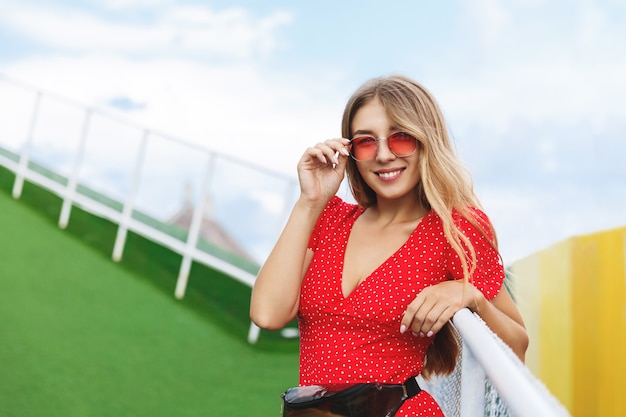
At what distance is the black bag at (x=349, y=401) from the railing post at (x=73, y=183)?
6888mm

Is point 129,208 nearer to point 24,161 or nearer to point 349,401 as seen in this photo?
point 24,161

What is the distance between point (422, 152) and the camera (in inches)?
75.5

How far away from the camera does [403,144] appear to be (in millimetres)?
1908

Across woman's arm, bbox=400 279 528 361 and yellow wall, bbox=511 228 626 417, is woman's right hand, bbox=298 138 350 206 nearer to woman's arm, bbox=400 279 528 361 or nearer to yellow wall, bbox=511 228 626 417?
woman's arm, bbox=400 279 528 361

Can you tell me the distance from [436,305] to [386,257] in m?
0.27

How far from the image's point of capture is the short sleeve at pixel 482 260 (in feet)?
5.86

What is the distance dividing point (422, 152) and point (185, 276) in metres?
5.42

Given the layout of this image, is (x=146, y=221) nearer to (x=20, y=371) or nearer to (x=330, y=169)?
(x=20, y=371)

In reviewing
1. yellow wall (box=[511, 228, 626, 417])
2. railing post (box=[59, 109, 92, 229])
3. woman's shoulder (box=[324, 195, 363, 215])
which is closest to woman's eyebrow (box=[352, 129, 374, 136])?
woman's shoulder (box=[324, 195, 363, 215])

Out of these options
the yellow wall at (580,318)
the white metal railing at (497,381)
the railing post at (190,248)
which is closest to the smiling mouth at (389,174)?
the white metal railing at (497,381)

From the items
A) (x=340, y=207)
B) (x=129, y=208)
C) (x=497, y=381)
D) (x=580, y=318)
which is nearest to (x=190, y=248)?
(x=129, y=208)

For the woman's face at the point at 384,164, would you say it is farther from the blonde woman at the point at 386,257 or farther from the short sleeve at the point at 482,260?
the short sleeve at the point at 482,260

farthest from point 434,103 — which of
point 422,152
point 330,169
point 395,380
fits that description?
point 395,380

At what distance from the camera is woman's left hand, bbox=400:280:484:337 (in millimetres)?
1645
